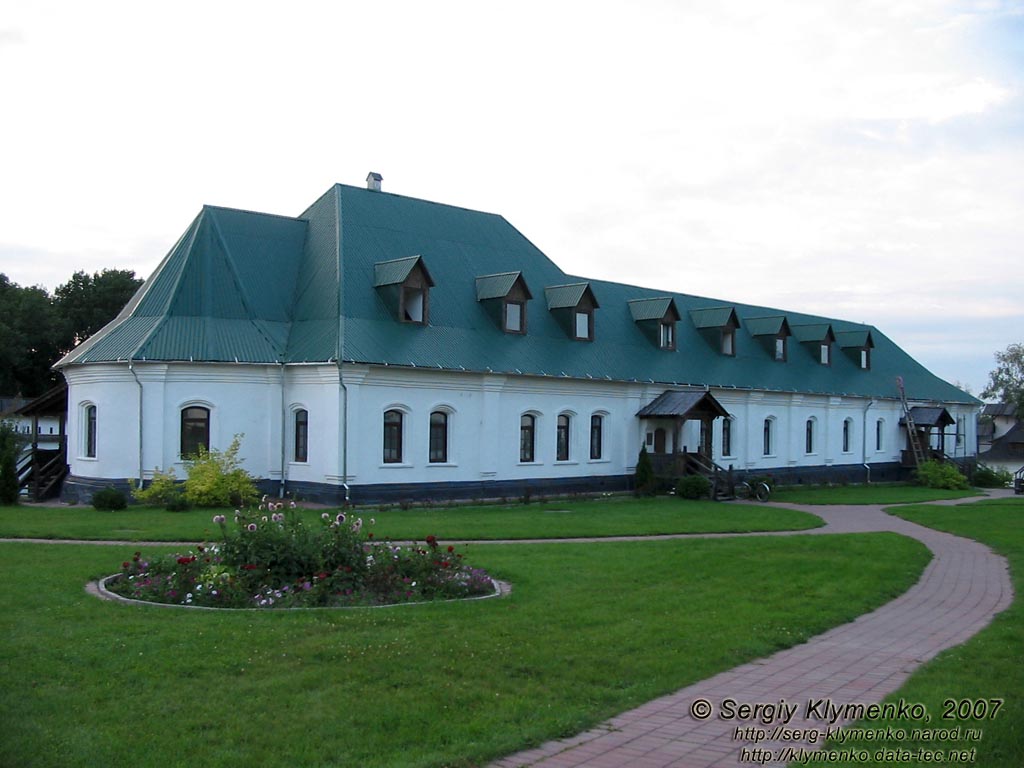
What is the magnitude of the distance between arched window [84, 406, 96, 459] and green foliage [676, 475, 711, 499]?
62.0 ft

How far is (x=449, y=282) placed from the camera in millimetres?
32562

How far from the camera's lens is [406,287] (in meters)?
29.8

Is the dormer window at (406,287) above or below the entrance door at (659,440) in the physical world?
above

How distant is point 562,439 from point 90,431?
14.8m

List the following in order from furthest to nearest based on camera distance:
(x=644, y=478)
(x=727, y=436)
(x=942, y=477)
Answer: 1. (x=942, y=477)
2. (x=727, y=436)
3. (x=644, y=478)

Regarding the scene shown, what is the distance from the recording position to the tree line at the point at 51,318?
51.1 metres

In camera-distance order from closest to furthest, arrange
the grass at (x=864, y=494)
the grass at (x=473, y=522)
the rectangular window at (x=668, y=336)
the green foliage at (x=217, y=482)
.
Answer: the grass at (x=473, y=522)
the green foliage at (x=217, y=482)
the grass at (x=864, y=494)
the rectangular window at (x=668, y=336)

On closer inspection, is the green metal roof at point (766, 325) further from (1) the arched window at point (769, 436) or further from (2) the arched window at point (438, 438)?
(2) the arched window at point (438, 438)

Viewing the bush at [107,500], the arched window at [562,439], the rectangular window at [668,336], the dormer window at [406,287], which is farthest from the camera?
the rectangular window at [668,336]

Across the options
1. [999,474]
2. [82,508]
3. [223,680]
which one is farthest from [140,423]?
[999,474]

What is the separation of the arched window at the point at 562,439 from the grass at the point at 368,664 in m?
19.5

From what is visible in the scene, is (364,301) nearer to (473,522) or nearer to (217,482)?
(217,482)

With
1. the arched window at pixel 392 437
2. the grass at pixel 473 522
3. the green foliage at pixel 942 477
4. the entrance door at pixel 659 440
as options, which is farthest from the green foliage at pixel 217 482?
the green foliage at pixel 942 477

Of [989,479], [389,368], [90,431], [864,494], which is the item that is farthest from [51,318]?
[989,479]
